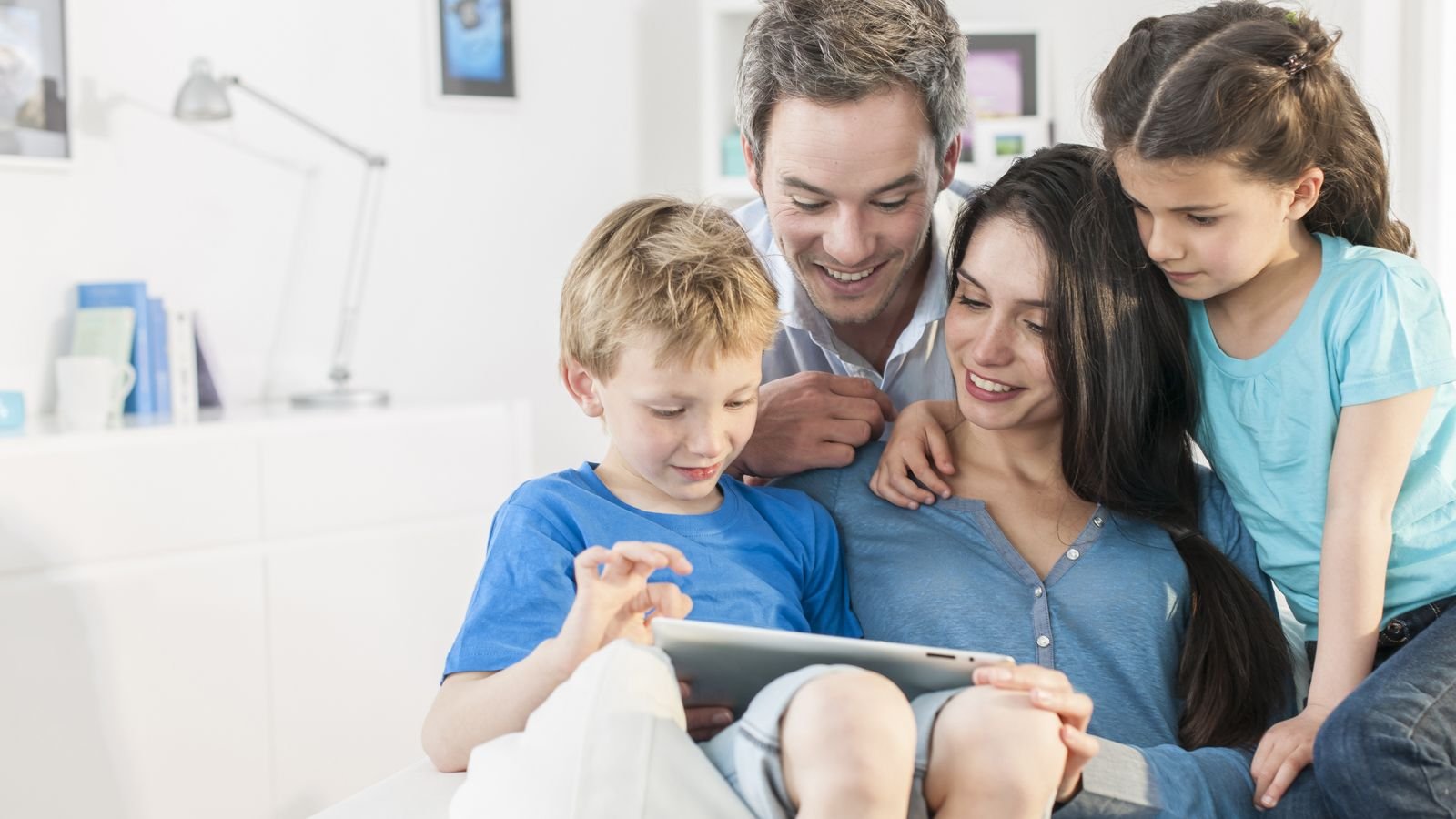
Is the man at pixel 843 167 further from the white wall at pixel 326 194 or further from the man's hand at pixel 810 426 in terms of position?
the white wall at pixel 326 194

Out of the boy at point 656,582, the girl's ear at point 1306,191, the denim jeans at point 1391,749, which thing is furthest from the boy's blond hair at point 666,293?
the denim jeans at point 1391,749

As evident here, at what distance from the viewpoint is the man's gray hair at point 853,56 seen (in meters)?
1.73

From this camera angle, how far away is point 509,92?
367 cm

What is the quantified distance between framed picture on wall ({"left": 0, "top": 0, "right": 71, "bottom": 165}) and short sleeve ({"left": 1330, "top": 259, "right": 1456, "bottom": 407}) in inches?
98.5

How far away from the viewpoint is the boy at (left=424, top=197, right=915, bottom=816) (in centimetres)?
104

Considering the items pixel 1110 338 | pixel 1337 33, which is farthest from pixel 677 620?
pixel 1337 33

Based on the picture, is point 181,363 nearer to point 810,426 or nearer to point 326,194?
point 326,194

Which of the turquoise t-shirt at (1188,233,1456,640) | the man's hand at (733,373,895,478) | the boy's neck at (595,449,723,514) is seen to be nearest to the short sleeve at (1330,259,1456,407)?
the turquoise t-shirt at (1188,233,1456,640)

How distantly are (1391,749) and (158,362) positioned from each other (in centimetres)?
241

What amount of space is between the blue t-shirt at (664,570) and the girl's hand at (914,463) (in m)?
0.08

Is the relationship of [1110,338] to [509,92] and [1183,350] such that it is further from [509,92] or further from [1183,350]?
[509,92]

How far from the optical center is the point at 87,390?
266cm

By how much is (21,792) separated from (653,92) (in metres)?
Answer: 2.43

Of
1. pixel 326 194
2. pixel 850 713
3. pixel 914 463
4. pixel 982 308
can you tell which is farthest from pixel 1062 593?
pixel 326 194
